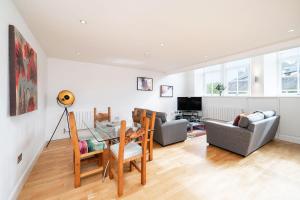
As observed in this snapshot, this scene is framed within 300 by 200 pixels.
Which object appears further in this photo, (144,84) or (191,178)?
(144,84)

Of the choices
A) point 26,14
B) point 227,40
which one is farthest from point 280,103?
point 26,14

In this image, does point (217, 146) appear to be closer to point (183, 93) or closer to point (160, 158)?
Result: point (160, 158)

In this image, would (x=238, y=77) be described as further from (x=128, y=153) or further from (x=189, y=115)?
(x=128, y=153)

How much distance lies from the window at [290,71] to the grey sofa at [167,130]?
333 centimetres

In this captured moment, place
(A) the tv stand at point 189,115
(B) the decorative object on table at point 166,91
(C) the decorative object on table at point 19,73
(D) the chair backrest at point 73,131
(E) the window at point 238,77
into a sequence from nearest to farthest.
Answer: (C) the decorative object on table at point 19,73 < (D) the chair backrest at point 73,131 < (E) the window at point 238,77 < (A) the tv stand at point 189,115 < (B) the decorative object on table at point 166,91

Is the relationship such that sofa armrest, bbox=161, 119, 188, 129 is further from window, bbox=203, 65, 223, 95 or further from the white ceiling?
window, bbox=203, 65, 223, 95

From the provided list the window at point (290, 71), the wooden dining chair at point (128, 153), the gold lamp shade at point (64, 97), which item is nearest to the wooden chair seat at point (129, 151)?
the wooden dining chair at point (128, 153)

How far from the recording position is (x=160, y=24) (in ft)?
6.60

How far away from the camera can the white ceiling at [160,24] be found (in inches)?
62.6

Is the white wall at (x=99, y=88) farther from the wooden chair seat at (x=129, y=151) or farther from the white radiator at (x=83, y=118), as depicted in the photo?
the wooden chair seat at (x=129, y=151)

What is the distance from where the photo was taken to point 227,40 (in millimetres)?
2586

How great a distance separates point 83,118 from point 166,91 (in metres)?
3.57

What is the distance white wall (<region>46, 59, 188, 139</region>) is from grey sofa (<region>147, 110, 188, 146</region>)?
1.89 m

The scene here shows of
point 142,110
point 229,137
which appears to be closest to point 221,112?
point 229,137
